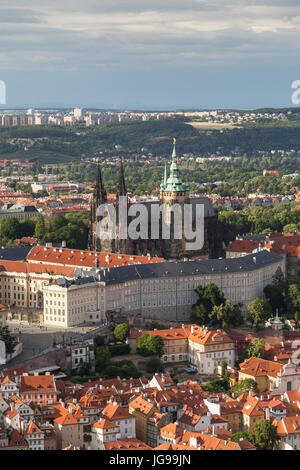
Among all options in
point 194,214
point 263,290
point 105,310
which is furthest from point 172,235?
point 105,310

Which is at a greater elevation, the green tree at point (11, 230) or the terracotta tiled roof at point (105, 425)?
the green tree at point (11, 230)

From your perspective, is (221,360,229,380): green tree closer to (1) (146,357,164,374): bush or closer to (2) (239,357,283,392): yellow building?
(2) (239,357,283,392): yellow building

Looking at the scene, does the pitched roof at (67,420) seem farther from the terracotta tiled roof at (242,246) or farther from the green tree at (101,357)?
the terracotta tiled roof at (242,246)

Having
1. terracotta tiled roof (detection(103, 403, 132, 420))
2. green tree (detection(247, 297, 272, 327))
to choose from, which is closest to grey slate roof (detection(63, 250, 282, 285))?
green tree (detection(247, 297, 272, 327))

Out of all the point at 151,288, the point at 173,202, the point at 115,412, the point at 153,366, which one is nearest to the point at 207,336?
the point at 153,366

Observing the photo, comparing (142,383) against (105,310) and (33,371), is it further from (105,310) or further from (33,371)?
(105,310)

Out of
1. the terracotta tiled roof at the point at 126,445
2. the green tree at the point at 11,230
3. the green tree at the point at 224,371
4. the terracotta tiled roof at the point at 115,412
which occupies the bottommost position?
the green tree at the point at 224,371

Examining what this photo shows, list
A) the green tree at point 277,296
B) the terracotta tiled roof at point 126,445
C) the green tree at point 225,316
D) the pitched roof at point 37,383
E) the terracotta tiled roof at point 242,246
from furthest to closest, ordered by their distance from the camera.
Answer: the terracotta tiled roof at point 242,246 → the green tree at point 277,296 → the green tree at point 225,316 → the pitched roof at point 37,383 → the terracotta tiled roof at point 126,445

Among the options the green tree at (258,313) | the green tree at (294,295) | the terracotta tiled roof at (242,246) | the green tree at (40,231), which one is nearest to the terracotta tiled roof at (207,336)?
the green tree at (258,313)
